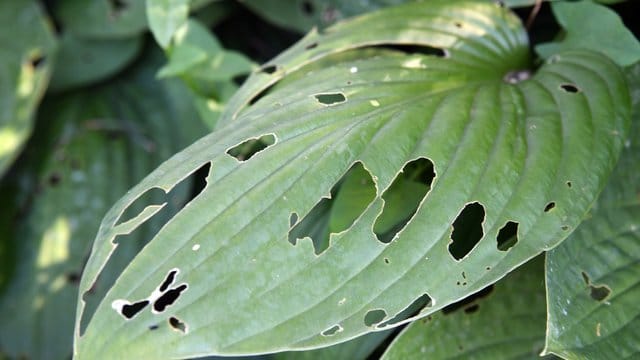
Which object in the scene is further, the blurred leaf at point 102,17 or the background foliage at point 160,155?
the blurred leaf at point 102,17

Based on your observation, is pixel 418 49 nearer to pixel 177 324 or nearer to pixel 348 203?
pixel 348 203

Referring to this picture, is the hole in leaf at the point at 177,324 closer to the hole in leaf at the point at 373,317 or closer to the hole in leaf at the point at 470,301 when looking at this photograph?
the hole in leaf at the point at 373,317

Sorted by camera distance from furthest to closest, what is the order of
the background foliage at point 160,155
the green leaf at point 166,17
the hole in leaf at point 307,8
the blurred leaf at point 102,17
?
the blurred leaf at point 102,17
the hole in leaf at point 307,8
the green leaf at point 166,17
the background foliage at point 160,155

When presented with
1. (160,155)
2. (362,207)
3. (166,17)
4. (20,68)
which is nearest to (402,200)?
(362,207)

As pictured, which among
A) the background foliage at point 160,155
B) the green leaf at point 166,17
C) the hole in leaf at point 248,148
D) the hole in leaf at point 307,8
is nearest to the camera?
the background foliage at point 160,155

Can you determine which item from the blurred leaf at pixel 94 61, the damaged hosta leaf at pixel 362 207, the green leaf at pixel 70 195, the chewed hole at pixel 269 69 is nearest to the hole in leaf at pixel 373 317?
the damaged hosta leaf at pixel 362 207

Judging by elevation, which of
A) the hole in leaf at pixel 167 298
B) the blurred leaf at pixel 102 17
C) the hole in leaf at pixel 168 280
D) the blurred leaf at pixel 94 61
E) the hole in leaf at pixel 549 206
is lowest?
the blurred leaf at pixel 94 61

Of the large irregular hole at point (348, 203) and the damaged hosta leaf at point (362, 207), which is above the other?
the damaged hosta leaf at point (362, 207)

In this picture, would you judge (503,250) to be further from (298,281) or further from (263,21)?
(263,21)
